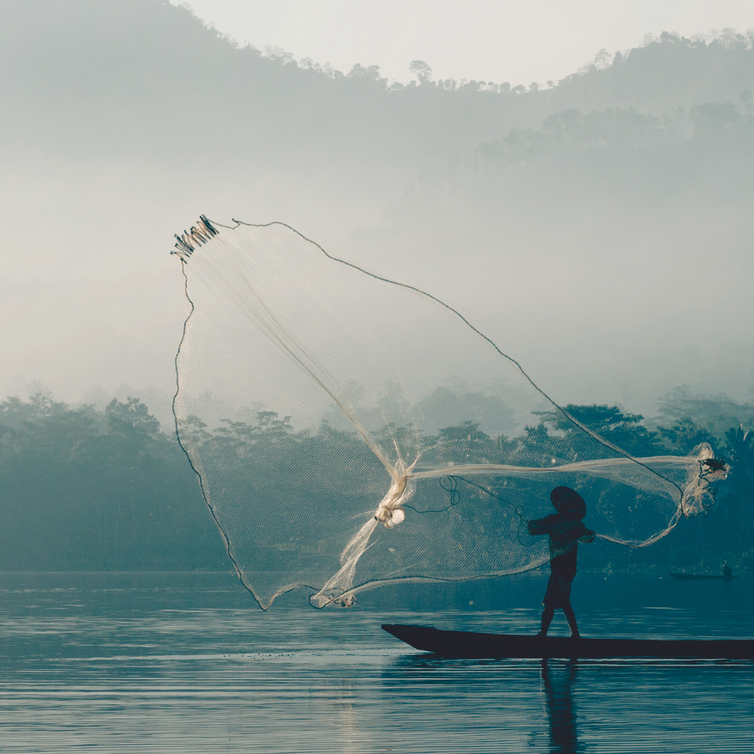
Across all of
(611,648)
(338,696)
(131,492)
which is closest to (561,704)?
(338,696)

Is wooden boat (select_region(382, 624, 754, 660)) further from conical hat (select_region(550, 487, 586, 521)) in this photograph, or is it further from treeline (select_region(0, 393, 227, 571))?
treeline (select_region(0, 393, 227, 571))

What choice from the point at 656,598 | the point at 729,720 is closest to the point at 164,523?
the point at 656,598

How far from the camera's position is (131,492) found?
137125 mm

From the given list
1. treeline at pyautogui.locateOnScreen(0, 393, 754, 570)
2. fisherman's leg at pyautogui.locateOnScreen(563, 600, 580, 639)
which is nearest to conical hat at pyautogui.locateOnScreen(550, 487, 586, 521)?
fisherman's leg at pyautogui.locateOnScreen(563, 600, 580, 639)

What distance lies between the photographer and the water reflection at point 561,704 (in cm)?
1035

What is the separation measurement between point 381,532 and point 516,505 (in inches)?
82.8

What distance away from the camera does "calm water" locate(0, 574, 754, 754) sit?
35.1 ft

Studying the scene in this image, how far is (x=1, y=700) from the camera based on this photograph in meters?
13.7

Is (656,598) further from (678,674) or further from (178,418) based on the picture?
(178,418)

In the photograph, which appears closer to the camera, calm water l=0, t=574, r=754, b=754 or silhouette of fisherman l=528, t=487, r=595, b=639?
calm water l=0, t=574, r=754, b=754

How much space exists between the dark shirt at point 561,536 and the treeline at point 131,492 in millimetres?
74781

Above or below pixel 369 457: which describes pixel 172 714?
below

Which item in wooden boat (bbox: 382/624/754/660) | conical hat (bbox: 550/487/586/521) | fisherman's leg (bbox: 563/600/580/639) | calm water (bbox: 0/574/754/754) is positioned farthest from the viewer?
fisherman's leg (bbox: 563/600/580/639)

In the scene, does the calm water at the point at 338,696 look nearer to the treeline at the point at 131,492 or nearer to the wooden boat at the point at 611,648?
the wooden boat at the point at 611,648
